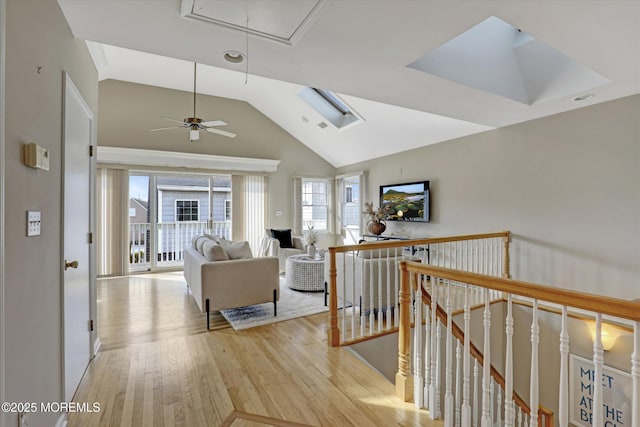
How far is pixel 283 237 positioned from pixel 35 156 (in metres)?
5.32

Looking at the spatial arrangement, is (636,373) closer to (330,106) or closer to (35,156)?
(35,156)

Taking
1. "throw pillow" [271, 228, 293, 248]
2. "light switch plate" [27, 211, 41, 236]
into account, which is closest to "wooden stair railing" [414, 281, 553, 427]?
"light switch plate" [27, 211, 41, 236]

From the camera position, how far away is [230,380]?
235 cm

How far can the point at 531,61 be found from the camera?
10.9ft

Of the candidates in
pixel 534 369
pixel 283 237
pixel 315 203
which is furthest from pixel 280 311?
pixel 315 203

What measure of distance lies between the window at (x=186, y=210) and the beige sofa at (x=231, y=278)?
10.3 ft

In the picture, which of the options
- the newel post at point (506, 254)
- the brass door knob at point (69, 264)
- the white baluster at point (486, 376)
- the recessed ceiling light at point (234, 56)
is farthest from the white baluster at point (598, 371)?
the newel post at point (506, 254)

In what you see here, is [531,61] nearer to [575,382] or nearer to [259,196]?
[575,382]

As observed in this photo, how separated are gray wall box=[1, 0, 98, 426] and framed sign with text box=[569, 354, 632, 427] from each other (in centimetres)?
421

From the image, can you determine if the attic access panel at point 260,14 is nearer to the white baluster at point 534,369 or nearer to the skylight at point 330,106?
the white baluster at point 534,369

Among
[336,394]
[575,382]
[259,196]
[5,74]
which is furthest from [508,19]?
[259,196]

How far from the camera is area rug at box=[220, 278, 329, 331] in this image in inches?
140

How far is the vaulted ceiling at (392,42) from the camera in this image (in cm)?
183

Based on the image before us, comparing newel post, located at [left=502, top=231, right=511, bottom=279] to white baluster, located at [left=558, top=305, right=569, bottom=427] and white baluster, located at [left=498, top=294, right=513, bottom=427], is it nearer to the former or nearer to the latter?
white baluster, located at [left=498, top=294, right=513, bottom=427]
